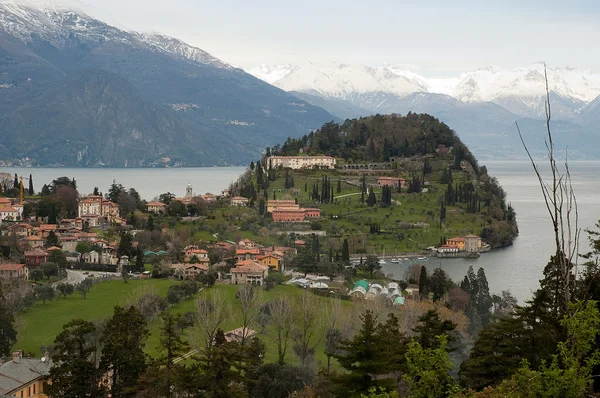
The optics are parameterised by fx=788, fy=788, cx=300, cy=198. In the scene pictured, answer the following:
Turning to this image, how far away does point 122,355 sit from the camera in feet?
60.3

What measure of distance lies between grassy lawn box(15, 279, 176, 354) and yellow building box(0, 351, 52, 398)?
4290 mm

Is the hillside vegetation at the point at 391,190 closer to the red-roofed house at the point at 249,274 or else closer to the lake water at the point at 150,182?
the red-roofed house at the point at 249,274

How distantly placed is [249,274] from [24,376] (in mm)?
19310

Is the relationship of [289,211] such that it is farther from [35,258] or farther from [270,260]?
[35,258]

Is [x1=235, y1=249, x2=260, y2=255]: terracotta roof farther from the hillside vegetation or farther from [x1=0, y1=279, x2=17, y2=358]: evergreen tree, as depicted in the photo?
[x1=0, y1=279, x2=17, y2=358]: evergreen tree

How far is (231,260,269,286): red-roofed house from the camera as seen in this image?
125 feet

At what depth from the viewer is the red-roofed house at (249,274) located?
3812cm

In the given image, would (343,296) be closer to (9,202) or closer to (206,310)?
(206,310)

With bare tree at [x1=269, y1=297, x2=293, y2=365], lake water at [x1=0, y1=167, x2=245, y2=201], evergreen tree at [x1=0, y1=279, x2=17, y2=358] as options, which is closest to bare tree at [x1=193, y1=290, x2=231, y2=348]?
bare tree at [x1=269, y1=297, x2=293, y2=365]

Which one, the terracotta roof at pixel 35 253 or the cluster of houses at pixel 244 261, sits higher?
the terracotta roof at pixel 35 253

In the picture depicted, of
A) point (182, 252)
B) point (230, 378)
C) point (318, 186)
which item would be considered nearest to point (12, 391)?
point (230, 378)

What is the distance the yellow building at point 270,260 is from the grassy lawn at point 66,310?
8.59 meters

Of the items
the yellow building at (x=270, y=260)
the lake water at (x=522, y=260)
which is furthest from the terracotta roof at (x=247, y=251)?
the lake water at (x=522, y=260)

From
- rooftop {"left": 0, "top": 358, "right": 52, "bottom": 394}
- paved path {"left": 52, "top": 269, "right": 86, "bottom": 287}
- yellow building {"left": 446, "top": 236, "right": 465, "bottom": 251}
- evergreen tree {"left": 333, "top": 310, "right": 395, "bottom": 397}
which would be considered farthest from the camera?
yellow building {"left": 446, "top": 236, "right": 465, "bottom": 251}
